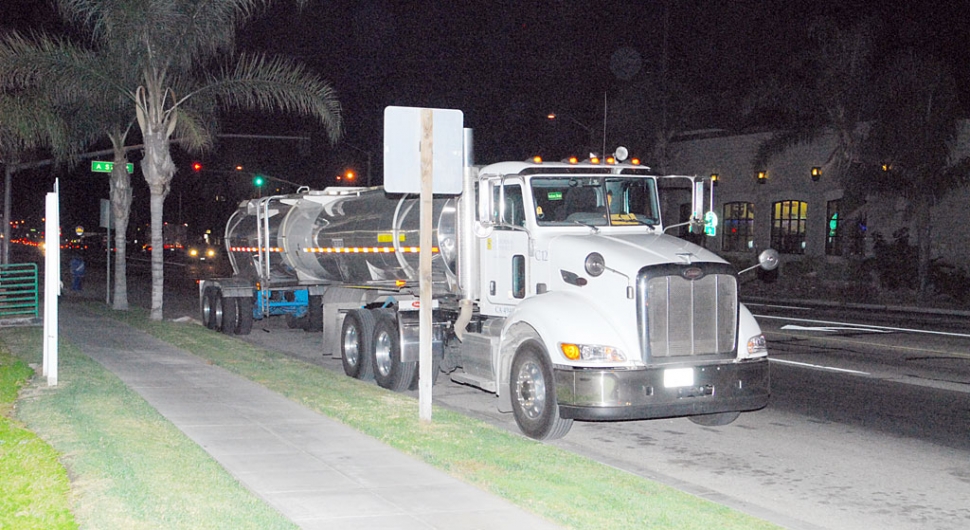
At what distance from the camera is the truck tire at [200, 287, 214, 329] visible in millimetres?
21906

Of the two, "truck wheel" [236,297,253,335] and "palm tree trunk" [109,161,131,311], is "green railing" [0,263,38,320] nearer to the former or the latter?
"truck wheel" [236,297,253,335]

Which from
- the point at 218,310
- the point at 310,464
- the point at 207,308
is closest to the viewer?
the point at 310,464

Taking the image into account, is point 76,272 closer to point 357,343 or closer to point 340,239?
point 340,239

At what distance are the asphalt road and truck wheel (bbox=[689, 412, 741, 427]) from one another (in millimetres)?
83

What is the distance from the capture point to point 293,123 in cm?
5347

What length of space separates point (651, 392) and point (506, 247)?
2.62 m

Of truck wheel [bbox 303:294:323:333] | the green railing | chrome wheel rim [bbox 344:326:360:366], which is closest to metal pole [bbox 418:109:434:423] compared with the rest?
chrome wheel rim [bbox 344:326:360:366]

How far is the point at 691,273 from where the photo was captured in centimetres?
973

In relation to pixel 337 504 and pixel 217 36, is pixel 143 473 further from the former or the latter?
pixel 217 36

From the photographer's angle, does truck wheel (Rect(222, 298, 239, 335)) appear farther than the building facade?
No

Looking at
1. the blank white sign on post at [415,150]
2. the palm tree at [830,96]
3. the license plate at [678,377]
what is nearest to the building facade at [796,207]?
the palm tree at [830,96]

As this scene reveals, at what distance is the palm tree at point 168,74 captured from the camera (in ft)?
70.2

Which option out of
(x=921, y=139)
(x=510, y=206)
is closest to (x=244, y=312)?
(x=510, y=206)

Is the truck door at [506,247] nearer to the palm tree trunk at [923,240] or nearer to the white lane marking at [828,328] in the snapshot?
the white lane marking at [828,328]
